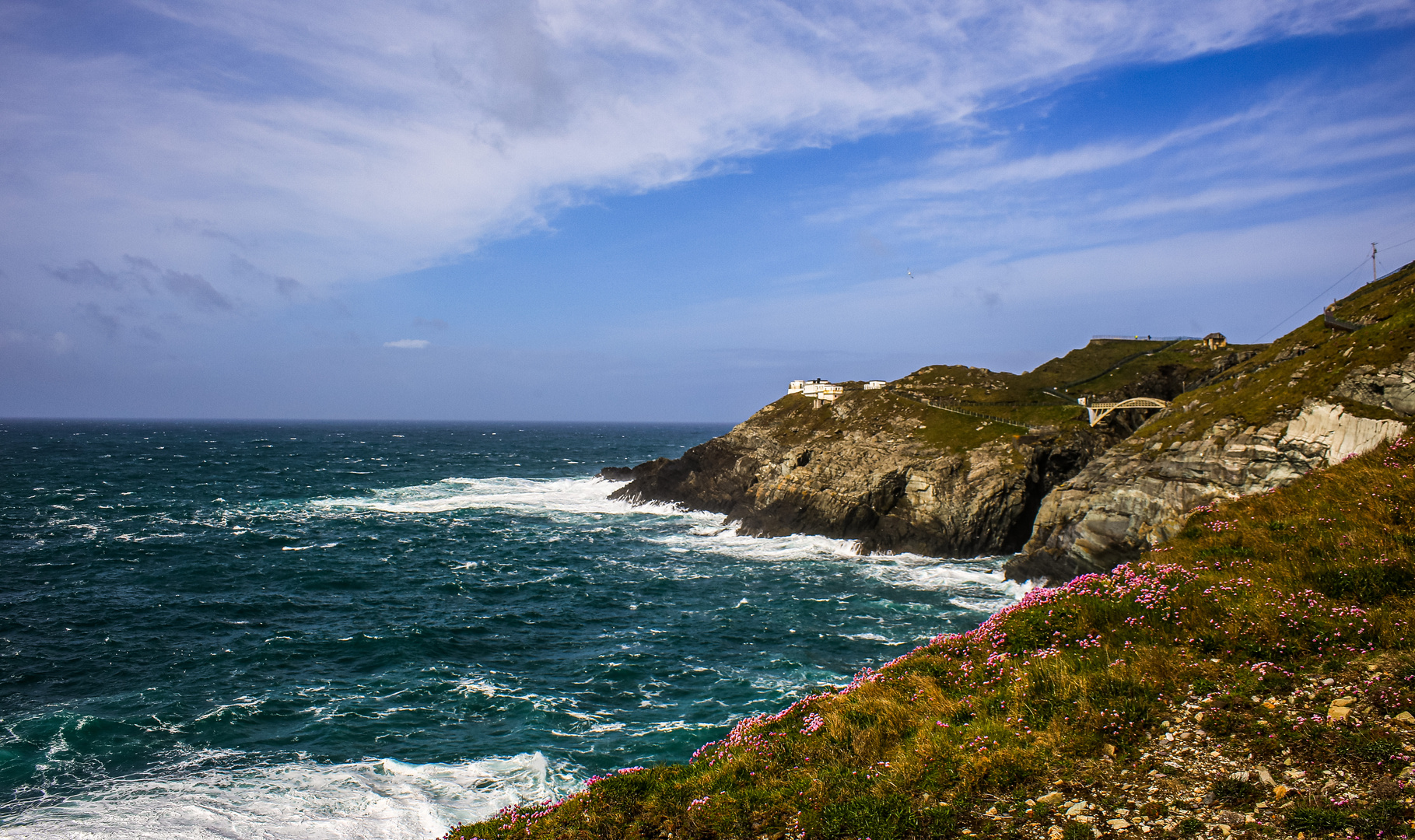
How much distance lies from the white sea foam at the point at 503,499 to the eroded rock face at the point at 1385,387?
4915 cm

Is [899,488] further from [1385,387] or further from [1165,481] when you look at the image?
[1385,387]

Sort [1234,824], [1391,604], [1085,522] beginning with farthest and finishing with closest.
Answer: [1085,522] < [1391,604] < [1234,824]

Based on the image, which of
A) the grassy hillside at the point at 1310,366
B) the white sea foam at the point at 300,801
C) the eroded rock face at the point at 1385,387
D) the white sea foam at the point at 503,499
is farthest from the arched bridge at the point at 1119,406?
the white sea foam at the point at 300,801

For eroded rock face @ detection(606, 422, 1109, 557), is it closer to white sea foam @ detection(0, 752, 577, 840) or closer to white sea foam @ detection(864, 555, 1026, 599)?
white sea foam @ detection(864, 555, 1026, 599)

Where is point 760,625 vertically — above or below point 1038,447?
below

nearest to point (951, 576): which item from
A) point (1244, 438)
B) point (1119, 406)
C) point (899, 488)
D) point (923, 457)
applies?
point (899, 488)

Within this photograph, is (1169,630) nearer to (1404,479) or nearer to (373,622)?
(1404,479)

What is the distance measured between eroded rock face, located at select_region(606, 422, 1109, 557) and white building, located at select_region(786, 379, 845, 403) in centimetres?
1564

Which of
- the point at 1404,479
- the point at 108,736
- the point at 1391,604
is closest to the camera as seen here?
the point at 1391,604

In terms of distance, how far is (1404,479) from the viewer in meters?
15.0

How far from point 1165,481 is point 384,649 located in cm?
4086

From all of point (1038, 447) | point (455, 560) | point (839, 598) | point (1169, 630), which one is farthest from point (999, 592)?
point (455, 560)

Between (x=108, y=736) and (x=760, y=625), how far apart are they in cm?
2645

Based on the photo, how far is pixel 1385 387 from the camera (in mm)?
29781
